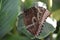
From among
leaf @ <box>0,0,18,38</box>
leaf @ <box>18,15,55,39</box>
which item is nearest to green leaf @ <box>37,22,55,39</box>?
leaf @ <box>18,15,55,39</box>

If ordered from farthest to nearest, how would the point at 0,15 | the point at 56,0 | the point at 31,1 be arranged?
the point at 56,0, the point at 31,1, the point at 0,15

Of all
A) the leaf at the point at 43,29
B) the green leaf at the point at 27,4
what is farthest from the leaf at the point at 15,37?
the green leaf at the point at 27,4

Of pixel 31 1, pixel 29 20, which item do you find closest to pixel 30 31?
pixel 29 20

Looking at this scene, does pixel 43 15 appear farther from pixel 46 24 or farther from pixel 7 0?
pixel 7 0

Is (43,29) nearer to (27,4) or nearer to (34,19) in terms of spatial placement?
(34,19)

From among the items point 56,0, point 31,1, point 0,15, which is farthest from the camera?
point 56,0

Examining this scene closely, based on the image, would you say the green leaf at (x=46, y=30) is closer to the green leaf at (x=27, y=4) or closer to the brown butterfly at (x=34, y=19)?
the brown butterfly at (x=34, y=19)

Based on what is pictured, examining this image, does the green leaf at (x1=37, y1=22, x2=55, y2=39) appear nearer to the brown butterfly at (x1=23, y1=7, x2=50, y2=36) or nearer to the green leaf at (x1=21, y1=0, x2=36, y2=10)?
the brown butterfly at (x1=23, y1=7, x2=50, y2=36)
